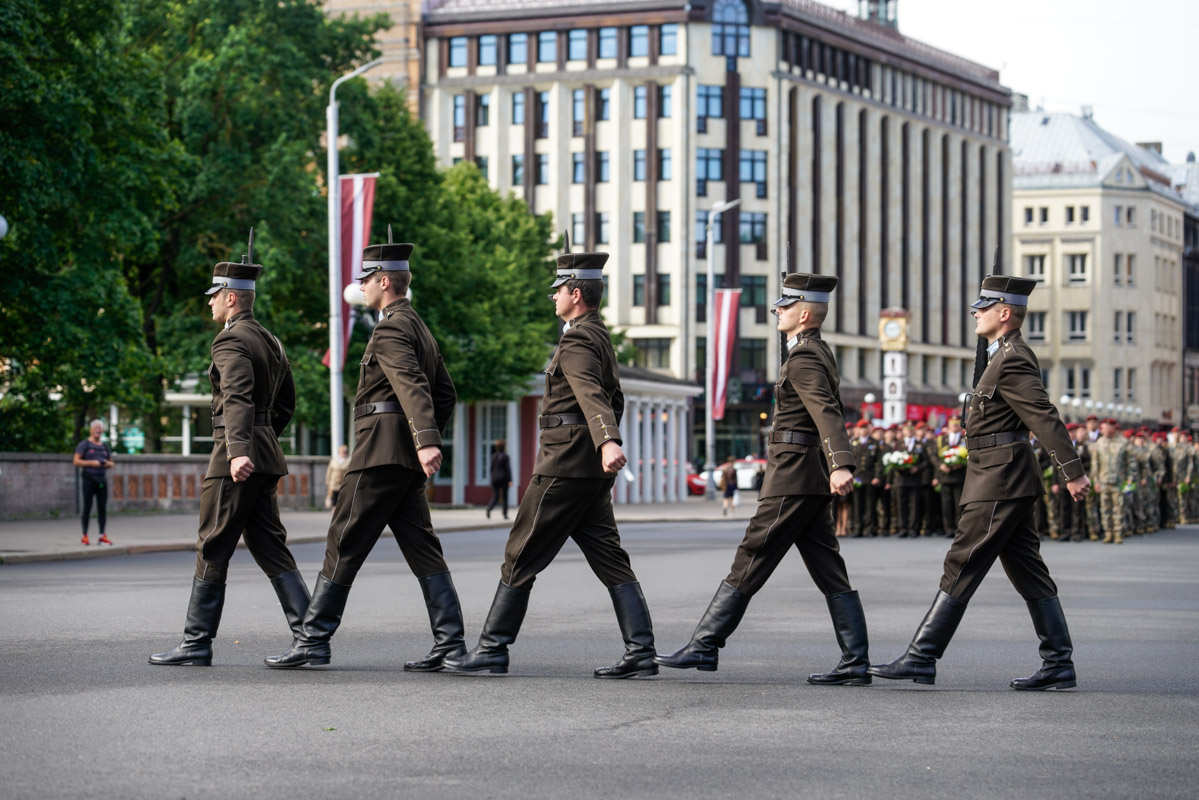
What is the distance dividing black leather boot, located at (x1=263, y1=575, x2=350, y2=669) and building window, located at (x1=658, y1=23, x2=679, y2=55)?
7802 cm

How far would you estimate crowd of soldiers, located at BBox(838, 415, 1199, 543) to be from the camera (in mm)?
31672

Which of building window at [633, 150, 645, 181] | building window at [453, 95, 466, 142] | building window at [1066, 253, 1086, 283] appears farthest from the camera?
building window at [1066, 253, 1086, 283]

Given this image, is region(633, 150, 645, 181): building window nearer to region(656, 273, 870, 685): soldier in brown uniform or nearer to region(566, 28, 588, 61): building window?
region(566, 28, 588, 61): building window

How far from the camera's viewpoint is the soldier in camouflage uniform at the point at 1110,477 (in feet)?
102

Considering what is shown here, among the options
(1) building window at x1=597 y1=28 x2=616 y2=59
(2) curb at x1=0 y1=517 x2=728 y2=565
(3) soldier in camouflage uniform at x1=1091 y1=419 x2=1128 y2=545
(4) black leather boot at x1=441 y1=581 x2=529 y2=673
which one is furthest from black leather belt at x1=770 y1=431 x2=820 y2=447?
(1) building window at x1=597 y1=28 x2=616 y2=59

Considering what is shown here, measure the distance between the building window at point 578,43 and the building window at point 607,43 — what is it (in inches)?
27.4

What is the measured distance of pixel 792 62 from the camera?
87.8 m

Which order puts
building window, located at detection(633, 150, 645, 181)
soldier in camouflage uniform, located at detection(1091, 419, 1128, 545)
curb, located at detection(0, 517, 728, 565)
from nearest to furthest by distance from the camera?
1. curb, located at detection(0, 517, 728, 565)
2. soldier in camouflage uniform, located at detection(1091, 419, 1128, 545)
3. building window, located at detection(633, 150, 645, 181)

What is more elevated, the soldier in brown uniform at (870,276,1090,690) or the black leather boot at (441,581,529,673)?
the soldier in brown uniform at (870,276,1090,690)

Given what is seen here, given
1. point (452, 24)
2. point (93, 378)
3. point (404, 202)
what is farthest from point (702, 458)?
point (93, 378)

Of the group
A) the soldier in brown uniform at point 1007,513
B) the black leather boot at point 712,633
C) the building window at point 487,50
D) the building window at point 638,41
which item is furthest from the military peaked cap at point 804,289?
the building window at point 487,50

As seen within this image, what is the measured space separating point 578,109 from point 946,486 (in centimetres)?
5742

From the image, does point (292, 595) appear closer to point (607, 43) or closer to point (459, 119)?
point (607, 43)

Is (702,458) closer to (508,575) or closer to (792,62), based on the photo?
(792,62)
